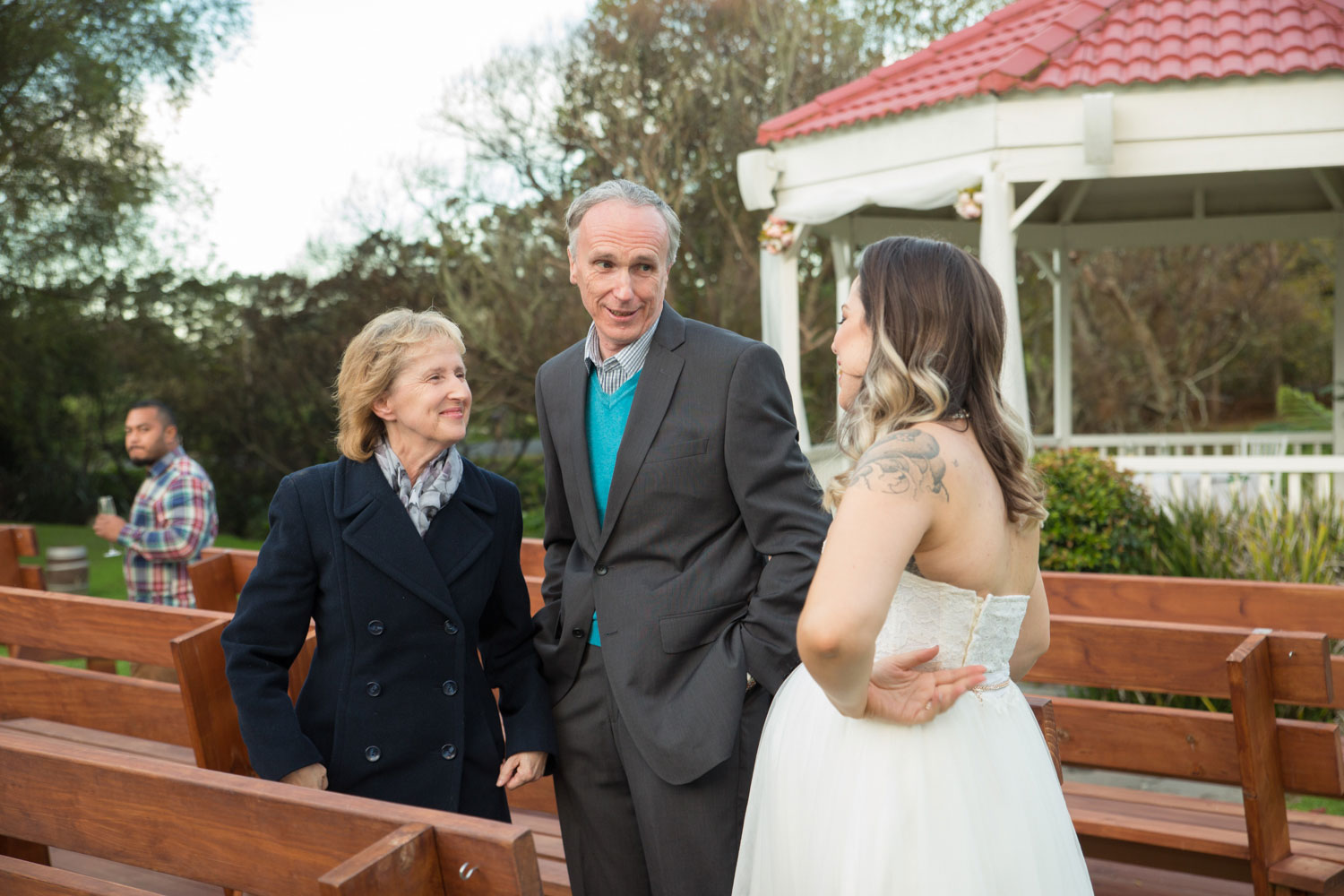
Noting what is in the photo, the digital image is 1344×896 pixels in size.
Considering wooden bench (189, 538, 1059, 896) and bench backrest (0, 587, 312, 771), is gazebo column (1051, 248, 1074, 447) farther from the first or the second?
bench backrest (0, 587, 312, 771)

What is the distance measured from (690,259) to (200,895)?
13.1 m

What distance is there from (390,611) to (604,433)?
0.65 meters

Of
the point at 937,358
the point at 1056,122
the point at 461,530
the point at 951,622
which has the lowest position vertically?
the point at 951,622

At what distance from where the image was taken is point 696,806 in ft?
8.04

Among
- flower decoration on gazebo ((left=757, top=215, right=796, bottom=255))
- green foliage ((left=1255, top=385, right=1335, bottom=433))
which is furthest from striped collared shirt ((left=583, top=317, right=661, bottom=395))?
green foliage ((left=1255, top=385, right=1335, bottom=433))

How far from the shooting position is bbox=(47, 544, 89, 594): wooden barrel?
1045cm

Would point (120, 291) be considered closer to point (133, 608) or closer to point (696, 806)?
point (133, 608)

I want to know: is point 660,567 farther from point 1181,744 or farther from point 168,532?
point 168,532

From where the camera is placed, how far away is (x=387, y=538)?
8.27 ft

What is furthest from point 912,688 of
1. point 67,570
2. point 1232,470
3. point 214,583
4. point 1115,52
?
point 67,570

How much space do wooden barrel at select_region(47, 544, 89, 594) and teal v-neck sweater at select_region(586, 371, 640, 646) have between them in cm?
945

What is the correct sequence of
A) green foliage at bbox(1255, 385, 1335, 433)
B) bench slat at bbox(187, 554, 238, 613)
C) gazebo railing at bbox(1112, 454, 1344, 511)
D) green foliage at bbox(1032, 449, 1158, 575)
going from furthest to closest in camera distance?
1. green foliage at bbox(1255, 385, 1335, 433)
2. gazebo railing at bbox(1112, 454, 1344, 511)
3. green foliage at bbox(1032, 449, 1158, 575)
4. bench slat at bbox(187, 554, 238, 613)

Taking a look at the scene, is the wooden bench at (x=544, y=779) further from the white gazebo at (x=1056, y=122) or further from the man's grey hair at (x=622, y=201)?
the white gazebo at (x=1056, y=122)

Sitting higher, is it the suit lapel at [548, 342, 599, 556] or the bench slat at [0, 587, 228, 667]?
the suit lapel at [548, 342, 599, 556]
